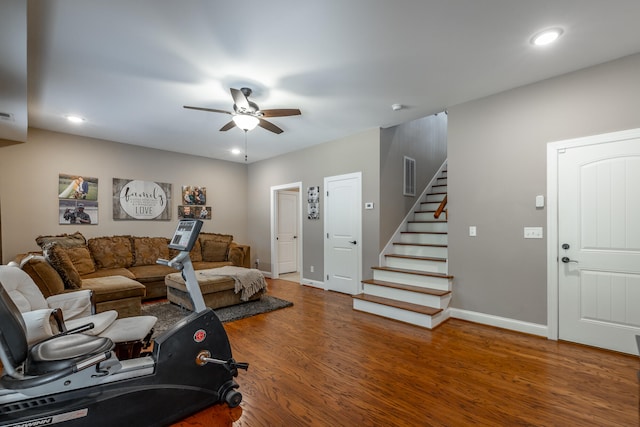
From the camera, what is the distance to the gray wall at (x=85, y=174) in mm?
4367

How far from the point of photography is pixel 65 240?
4457mm

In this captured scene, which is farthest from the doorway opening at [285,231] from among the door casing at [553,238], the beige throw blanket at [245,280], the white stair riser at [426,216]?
the door casing at [553,238]

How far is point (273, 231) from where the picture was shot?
6.41 m

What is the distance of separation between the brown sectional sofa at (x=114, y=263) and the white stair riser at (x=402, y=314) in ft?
9.23

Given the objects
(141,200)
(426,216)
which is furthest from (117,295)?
(426,216)

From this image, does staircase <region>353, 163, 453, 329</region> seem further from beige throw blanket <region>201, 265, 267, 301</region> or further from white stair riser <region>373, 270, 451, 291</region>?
beige throw blanket <region>201, 265, 267, 301</region>

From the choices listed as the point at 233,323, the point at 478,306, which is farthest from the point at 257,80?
the point at 478,306

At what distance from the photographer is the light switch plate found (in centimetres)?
312

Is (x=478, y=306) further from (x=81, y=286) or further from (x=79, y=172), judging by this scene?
(x=79, y=172)

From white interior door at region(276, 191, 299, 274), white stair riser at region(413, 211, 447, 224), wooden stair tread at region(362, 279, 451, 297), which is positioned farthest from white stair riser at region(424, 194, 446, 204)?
white interior door at region(276, 191, 299, 274)

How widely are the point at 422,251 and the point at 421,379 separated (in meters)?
2.44

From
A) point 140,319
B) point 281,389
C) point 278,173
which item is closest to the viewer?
point 281,389

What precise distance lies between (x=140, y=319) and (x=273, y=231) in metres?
4.14

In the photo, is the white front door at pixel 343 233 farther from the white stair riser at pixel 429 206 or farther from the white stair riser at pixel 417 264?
the white stair riser at pixel 429 206
